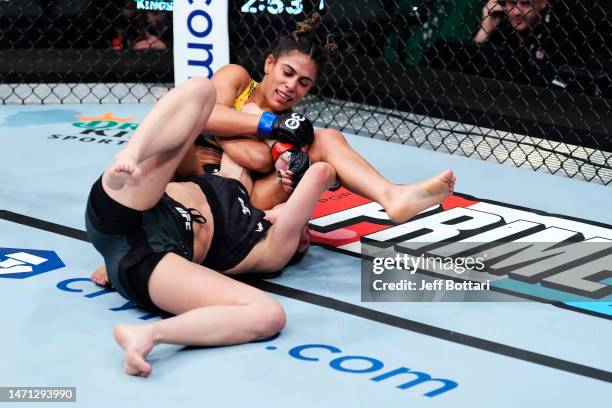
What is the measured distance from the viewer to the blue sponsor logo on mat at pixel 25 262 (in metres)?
2.50

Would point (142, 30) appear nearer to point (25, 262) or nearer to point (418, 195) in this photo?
point (25, 262)

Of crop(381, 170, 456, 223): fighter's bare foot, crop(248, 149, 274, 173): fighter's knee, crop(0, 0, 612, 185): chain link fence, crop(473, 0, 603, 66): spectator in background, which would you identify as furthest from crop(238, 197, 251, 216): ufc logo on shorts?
crop(473, 0, 603, 66): spectator in background

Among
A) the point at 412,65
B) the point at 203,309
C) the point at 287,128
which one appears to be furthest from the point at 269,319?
the point at 412,65

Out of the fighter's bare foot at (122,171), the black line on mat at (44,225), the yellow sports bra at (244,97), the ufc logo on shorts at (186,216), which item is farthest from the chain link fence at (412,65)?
the fighter's bare foot at (122,171)

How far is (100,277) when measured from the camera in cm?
246

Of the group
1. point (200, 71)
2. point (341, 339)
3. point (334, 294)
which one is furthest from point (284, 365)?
point (200, 71)

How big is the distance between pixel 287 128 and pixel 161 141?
557mm

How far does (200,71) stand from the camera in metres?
4.09

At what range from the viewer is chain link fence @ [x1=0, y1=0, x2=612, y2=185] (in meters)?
4.20

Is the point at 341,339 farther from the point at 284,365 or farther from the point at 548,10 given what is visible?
the point at 548,10

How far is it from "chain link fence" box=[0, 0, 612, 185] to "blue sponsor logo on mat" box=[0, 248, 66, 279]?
1.97 meters

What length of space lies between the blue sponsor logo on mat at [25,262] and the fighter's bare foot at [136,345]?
59cm

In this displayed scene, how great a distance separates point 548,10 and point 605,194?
47.5 inches

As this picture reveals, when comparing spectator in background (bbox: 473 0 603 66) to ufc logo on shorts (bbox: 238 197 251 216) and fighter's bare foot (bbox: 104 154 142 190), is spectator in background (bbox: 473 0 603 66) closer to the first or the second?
ufc logo on shorts (bbox: 238 197 251 216)
